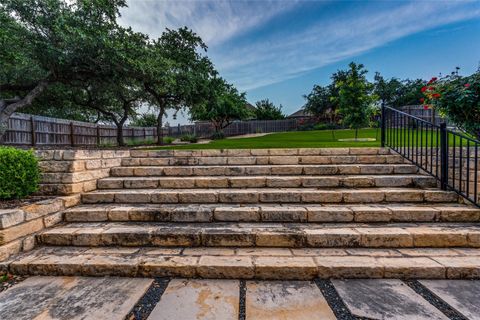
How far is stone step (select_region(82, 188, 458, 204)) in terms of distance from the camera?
301 centimetres

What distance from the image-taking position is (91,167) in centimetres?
349

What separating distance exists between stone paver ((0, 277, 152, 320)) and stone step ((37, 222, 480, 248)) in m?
0.48

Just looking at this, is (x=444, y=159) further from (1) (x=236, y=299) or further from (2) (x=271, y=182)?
(1) (x=236, y=299)

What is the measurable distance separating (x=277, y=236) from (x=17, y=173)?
9.73 ft

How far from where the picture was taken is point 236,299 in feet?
5.51

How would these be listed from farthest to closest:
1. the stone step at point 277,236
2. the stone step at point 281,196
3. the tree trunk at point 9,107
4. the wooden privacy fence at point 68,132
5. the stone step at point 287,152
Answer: the wooden privacy fence at point 68,132 → the tree trunk at point 9,107 → the stone step at point 287,152 → the stone step at point 281,196 → the stone step at point 277,236

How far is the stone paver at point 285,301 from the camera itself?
1495 millimetres

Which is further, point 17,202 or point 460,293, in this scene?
point 17,202

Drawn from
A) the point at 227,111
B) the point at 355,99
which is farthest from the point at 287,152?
the point at 227,111

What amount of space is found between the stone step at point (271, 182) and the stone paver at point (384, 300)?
1679 mm

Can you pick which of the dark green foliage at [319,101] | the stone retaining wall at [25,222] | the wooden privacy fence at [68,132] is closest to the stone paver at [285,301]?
the stone retaining wall at [25,222]

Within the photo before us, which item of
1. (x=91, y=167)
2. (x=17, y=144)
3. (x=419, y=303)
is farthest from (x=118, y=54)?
(x=419, y=303)

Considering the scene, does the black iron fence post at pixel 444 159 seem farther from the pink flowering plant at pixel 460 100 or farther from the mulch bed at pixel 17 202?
the mulch bed at pixel 17 202

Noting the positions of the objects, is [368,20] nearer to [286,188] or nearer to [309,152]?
[309,152]
